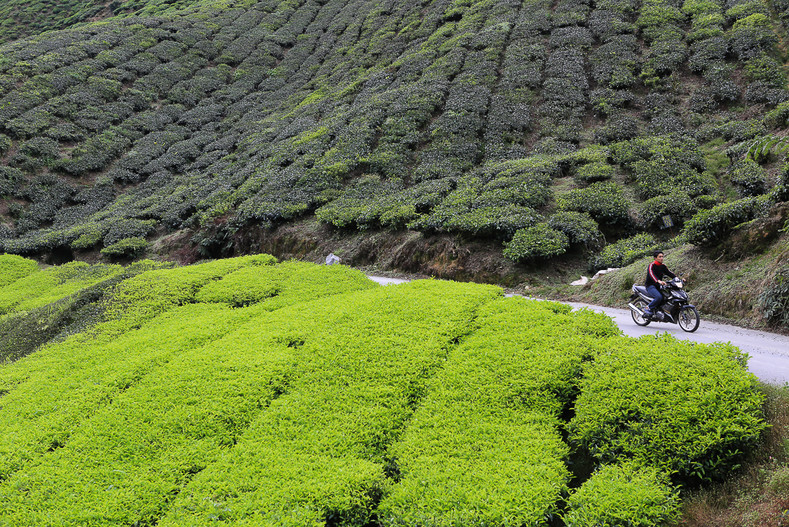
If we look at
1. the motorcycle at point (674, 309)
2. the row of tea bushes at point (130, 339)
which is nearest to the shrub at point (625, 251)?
the motorcycle at point (674, 309)

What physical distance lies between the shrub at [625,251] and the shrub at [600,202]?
4.22 ft

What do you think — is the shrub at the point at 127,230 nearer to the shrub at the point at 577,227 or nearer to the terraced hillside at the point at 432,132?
the terraced hillside at the point at 432,132

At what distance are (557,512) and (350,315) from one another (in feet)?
22.1

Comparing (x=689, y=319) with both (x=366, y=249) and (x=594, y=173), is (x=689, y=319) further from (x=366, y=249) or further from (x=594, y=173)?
(x=366, y=249)

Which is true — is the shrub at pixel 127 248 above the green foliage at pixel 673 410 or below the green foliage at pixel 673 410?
below

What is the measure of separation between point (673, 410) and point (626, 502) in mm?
1648

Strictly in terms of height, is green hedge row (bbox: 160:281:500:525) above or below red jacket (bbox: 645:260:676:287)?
above

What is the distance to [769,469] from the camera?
5500 millimetres

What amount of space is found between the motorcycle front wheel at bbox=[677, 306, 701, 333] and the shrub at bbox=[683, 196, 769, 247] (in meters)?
3.60

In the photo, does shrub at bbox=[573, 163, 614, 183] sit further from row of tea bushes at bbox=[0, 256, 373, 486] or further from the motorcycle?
row of tea bushes at bbox=[0, 256, 373, 486]

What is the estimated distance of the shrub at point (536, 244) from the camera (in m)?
16.8

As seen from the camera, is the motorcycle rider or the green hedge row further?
the motorcycle rider

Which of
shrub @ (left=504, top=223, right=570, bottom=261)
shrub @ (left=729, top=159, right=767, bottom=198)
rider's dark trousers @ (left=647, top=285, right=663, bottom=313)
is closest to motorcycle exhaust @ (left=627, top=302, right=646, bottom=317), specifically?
rider's dark trousers @ (left=647, top=285, right=663, bottom=313)

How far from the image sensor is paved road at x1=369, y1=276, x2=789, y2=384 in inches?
314
